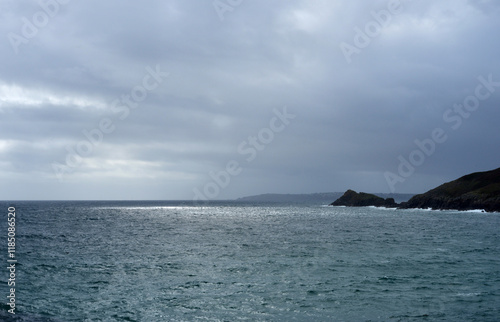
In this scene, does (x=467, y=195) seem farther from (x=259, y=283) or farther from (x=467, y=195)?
(x=259, y=283)

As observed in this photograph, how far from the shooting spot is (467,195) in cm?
15550

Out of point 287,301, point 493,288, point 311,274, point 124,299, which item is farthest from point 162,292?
point 493,288

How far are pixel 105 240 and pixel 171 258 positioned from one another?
81.2 feet

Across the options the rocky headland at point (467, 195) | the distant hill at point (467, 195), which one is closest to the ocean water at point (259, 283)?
the rocky headland at point (467, 195)

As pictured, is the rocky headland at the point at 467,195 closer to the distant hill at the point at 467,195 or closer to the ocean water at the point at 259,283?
the distant hill at the point at 467,195

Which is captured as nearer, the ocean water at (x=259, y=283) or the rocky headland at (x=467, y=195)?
the ocean water at (x=259, y=283)

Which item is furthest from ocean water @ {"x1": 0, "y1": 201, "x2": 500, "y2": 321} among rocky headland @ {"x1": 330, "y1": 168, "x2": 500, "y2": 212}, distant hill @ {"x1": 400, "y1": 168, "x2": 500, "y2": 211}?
distant hill @ {"x1": 400, "y1": 168, "x2": 500, "y2": 211}

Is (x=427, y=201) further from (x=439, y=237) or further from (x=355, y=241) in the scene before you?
(x=355, y=241)

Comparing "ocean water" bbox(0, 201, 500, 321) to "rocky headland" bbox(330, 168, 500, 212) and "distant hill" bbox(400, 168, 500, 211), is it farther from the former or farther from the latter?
"distant hill" bbox(400, 168, 500, 211)

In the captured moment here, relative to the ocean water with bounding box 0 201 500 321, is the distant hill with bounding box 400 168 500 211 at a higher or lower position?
higher

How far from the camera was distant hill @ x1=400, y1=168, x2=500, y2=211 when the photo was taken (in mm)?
144337

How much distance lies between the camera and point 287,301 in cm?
2589

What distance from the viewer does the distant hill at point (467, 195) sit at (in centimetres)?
14434

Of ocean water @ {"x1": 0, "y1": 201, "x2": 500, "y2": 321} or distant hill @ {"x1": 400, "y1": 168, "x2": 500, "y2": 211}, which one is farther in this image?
distant hill @ {"x1": 400, "y1": 168, "x2": 500, "y2": 211}
